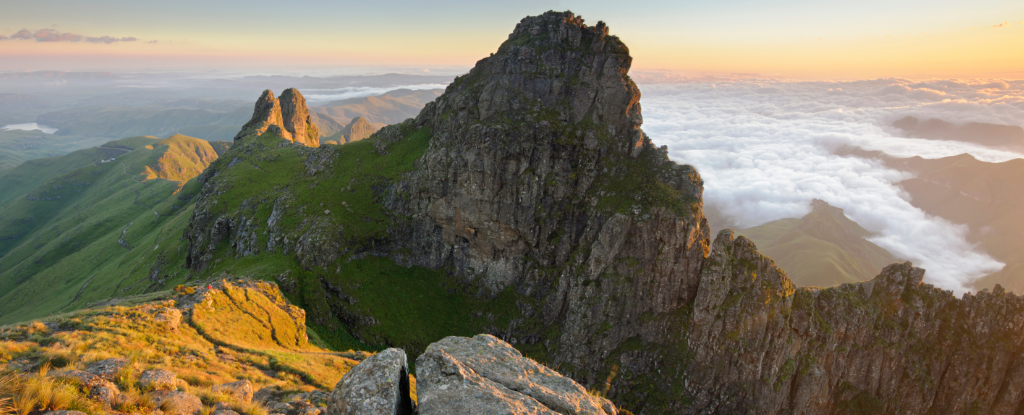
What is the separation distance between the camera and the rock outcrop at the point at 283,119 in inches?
4055

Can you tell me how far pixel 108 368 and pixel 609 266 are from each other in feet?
168

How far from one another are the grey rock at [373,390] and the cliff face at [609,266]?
4448 centimetres

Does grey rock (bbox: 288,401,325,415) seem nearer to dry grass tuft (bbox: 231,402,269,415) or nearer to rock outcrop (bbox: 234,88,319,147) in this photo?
dry grass tuft (bbox: 231,402,269,415)

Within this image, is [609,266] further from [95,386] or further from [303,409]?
[95,386]

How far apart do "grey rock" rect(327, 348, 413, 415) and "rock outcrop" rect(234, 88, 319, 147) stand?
105 m

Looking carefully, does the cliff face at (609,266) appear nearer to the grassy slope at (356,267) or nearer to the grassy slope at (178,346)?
the grassy slope at (356,267)

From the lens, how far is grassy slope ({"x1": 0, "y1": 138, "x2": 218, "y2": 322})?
76.9m

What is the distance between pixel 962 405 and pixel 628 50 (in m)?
71.1

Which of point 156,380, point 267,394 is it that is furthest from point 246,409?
point 267,394

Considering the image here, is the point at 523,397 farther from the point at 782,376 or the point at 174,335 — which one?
the point at 782,376

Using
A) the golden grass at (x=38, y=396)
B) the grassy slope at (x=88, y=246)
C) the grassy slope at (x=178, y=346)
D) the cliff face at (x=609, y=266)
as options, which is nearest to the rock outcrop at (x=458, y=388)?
the grassy slope at (x=178, y=346)

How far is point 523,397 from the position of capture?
48.3 feet

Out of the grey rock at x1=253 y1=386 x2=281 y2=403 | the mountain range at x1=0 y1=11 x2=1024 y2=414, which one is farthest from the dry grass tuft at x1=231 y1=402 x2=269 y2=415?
the mountain range at x1=0 y1=11 x2=1024 y2=414

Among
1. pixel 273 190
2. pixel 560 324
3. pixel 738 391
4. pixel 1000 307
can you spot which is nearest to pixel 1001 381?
pixel 1000 307
